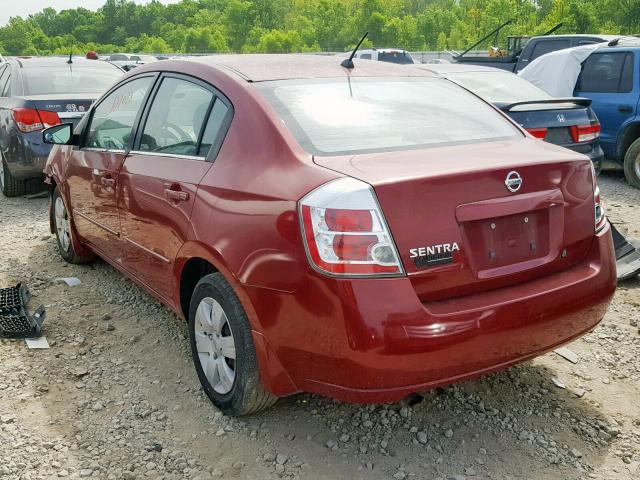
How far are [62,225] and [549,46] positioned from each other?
34.7 ft

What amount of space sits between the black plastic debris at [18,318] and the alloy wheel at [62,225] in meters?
0.83

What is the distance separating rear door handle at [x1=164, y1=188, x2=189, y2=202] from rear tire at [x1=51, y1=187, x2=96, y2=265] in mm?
2100

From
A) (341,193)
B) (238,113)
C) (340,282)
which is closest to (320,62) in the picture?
(238,113)

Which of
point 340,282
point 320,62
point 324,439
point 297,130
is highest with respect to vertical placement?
point 320,62

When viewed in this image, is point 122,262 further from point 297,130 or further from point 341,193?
point 341,193

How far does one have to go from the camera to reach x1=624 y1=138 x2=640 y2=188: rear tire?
8.41 m

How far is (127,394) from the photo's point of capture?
3533 millimetres

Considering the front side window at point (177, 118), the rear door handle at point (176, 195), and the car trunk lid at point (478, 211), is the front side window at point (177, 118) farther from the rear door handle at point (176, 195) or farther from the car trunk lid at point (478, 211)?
the car trunk lid at point (478, 211)

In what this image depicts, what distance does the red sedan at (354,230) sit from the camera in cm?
251

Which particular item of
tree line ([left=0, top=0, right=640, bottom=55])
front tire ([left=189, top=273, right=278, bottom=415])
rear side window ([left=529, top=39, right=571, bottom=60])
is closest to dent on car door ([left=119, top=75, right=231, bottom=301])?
front tire ([left=189, top=273, right=278, bottom=415])

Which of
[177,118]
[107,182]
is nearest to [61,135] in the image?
[107,182]

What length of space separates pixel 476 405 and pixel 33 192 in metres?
6.75

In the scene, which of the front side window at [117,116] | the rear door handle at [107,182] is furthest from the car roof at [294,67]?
the rear door handle at [107,182]

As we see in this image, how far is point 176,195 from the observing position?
3361 millimetres
